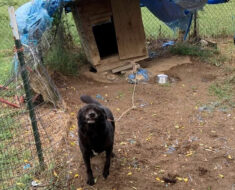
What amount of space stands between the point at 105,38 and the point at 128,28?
0.98 m

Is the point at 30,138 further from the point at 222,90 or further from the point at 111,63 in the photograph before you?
the point at 222,90

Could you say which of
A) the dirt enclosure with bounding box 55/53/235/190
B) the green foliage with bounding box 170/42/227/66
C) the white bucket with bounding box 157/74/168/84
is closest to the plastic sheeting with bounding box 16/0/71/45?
the dirt enclosure with bounding box 55/53/235/190

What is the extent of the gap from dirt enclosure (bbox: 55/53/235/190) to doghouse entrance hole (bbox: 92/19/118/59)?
185cm

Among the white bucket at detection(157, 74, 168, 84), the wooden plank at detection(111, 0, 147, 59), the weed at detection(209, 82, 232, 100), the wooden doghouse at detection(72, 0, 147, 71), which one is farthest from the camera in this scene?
the wooden plank at detection(111, 0, 147, 59)

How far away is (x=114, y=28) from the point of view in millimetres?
7582

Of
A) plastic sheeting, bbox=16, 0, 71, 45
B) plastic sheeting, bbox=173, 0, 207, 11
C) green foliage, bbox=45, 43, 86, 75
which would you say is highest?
plastic sheeting, bbox=16, 0, 71, 45

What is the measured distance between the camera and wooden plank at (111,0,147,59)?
24.2 feet

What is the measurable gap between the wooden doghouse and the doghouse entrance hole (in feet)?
0.32

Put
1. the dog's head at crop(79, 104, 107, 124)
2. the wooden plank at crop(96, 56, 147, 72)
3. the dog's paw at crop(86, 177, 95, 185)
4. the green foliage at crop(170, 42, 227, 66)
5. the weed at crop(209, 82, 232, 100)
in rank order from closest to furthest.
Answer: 1. the dog's head at crop(79, 104, 107, 124)
2. the dog's paw at crop(86, 177, 95, 185)
3. the weed at crop(209, 82, 232, 100)
4. the wooden plank at crop(96, 56, 147, 72)
5. the green foliage at crop(170, 42, 227, 66)

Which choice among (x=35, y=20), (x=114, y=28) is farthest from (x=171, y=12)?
(x=35, y=20)

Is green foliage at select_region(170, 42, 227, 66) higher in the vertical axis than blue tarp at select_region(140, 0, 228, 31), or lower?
lower

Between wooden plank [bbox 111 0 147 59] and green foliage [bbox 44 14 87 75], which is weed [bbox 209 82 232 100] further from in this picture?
green foliage [bbox 44 14 87 75]

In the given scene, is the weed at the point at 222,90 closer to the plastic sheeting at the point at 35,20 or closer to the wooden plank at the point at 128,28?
the wooden plank at the point at 128,28

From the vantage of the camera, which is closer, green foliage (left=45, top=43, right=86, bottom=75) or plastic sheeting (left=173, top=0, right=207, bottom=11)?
green foliage (left=45, top=43, right=86, bottom=75)
